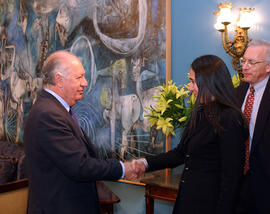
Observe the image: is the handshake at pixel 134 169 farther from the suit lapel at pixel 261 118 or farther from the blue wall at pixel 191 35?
the blue wall at pixel 191 35

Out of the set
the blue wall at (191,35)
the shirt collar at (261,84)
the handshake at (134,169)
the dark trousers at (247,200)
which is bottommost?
the dark trousers at (247,200)

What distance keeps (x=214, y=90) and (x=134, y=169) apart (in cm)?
98

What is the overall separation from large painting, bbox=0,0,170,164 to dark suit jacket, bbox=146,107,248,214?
65.4 inches

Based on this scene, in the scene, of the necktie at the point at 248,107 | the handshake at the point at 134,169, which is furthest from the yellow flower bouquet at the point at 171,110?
the necktie at the point at 248,107

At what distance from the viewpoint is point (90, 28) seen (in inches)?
180

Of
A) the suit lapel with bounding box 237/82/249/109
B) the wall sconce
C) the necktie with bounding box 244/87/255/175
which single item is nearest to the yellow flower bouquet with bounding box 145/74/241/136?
the wall sconce

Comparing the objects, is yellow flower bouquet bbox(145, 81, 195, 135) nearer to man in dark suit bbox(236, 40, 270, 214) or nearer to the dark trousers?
man in dark suit bbox(236, 40, 270, 214)

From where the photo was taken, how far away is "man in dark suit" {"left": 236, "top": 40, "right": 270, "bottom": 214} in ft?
7.91

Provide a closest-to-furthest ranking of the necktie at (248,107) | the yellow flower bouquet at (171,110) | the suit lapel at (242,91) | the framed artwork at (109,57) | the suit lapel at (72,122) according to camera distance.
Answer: the suit lapel at (72,122) → the necktie at (248,107) → the suit lapel at (242,91) → the yellow flower bouquet at (171,110) → the framed artwork at (109,57)

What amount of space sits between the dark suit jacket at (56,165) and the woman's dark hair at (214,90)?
82 centimetres

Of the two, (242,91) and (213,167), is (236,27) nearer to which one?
(242,91)

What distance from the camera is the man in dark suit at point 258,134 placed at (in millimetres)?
2410

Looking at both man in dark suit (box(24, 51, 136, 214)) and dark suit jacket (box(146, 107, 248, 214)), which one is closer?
dark suit jacket (box(146, 107, 248, 214))

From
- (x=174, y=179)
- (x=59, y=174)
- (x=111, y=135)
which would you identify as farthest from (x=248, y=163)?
(x=111, y=135)
